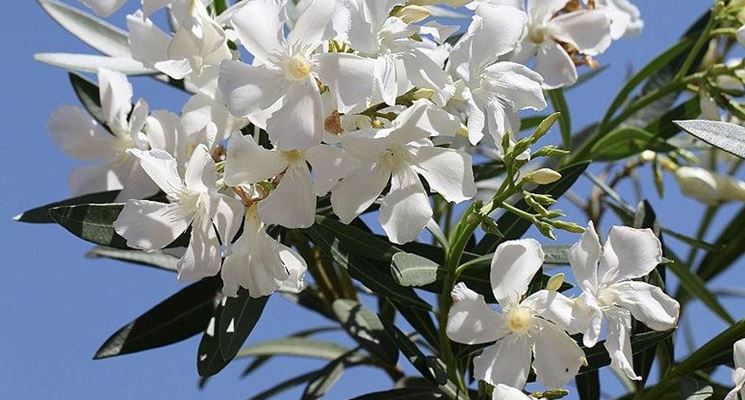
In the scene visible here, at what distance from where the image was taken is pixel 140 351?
4.64ft

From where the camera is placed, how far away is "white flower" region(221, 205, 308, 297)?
1057 mm

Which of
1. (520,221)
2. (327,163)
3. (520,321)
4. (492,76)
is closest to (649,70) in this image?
(520,221)

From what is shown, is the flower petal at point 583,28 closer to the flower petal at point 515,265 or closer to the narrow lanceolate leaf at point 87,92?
the flower petal at point 515,265

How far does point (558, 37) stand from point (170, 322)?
63 cm

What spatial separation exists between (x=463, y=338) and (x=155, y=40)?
1.52ft

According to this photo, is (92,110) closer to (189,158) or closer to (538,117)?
(189,158)

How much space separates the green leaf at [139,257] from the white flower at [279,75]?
1.94 feet

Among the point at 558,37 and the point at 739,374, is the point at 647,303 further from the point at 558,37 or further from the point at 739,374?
the point at 558,37

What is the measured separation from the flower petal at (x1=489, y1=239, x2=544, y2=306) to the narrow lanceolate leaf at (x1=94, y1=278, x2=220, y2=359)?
0.52m

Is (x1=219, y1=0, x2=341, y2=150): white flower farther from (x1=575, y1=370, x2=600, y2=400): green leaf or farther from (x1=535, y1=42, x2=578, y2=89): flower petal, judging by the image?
(x1=575, y1=370, x2=600, y2=400): green leaf

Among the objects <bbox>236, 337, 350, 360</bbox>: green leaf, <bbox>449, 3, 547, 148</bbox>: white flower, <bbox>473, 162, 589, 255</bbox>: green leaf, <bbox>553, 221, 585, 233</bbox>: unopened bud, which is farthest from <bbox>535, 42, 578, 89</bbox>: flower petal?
<bbox>236, 337, 350, 360</bbox>: green leaf

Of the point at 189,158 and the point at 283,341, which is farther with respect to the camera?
the point at 283,341

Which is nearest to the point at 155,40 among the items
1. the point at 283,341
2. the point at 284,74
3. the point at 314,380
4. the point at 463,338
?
the point at 284,74

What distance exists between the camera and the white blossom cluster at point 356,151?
992 mm
